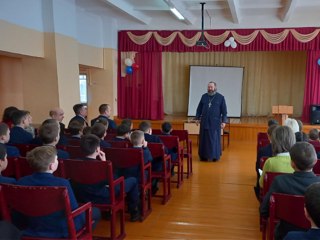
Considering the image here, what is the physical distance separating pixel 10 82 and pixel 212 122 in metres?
4.13

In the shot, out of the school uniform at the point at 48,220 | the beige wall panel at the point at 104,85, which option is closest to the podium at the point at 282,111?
the beige wall panel at the point at 104,85

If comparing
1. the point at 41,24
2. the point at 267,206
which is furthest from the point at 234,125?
the point at 267,206

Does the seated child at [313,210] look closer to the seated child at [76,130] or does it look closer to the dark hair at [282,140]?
the dark hair at [282,140]

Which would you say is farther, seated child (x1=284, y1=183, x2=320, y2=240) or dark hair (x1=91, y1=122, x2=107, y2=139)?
dark hair (x1=91, y1=122, x2=107, y2=139)

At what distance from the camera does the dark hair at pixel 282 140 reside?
2.87 m

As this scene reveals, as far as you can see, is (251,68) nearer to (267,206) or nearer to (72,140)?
(72,140)

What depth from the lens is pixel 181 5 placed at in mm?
7336

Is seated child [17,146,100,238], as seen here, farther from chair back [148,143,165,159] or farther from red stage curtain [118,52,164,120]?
red stage curtain [118,52,164,120]

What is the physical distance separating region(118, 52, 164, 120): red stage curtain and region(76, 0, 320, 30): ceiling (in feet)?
3.46

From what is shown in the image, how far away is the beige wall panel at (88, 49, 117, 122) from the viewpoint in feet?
30.6

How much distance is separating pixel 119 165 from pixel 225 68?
819 cm

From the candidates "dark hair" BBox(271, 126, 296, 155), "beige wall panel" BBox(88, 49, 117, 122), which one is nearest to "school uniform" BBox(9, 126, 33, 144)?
"dark hair" BBox(271, 126, 296, 155)

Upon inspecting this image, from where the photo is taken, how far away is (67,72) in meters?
6.88

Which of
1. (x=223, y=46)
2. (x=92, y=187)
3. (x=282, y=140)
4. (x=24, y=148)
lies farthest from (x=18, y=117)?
(x=223, y=46)
